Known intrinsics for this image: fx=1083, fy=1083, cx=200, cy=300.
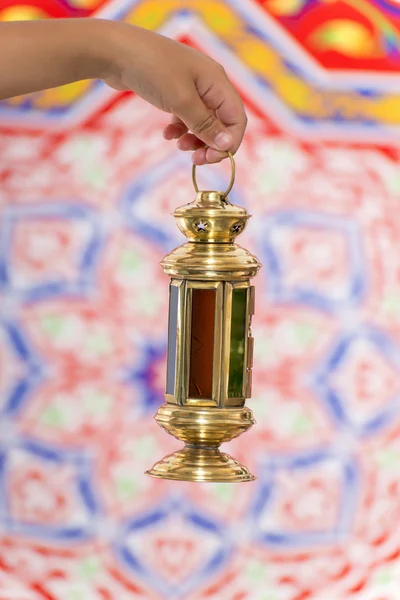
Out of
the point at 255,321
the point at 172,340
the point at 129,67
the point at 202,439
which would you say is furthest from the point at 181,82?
the point at 255,321

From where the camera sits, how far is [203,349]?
123 centimetres

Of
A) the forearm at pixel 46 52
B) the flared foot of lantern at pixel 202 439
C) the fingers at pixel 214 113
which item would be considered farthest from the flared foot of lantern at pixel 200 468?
the forearm at pixel 46 52

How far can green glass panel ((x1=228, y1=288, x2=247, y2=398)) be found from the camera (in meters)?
1.23

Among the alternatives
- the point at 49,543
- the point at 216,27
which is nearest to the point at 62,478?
the point at 49,543

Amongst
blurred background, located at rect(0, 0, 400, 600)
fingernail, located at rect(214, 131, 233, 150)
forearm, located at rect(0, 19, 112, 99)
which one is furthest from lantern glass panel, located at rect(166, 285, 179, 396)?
blurred background, located at rect(0, 0, 400, 600)

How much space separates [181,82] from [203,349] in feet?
1.00

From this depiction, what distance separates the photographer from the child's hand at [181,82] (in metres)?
1.21

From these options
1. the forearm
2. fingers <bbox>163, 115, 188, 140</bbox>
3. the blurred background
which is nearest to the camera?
the forearm

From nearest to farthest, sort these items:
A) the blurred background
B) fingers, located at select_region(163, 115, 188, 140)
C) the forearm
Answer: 1. the forearm
2. fingers, located at select_region(163, 115, 188, 140)
3. the blurred background

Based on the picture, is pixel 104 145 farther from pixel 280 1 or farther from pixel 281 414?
pixel 281 414

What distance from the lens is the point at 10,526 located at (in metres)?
2.02

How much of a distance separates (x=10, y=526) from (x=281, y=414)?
548 millimetres

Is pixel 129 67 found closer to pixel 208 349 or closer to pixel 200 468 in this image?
pixel 208 349

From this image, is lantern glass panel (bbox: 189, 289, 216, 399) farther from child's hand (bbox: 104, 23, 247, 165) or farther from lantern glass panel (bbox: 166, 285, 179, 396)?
child's hand (bbox: 104, 23, 247, 165)
